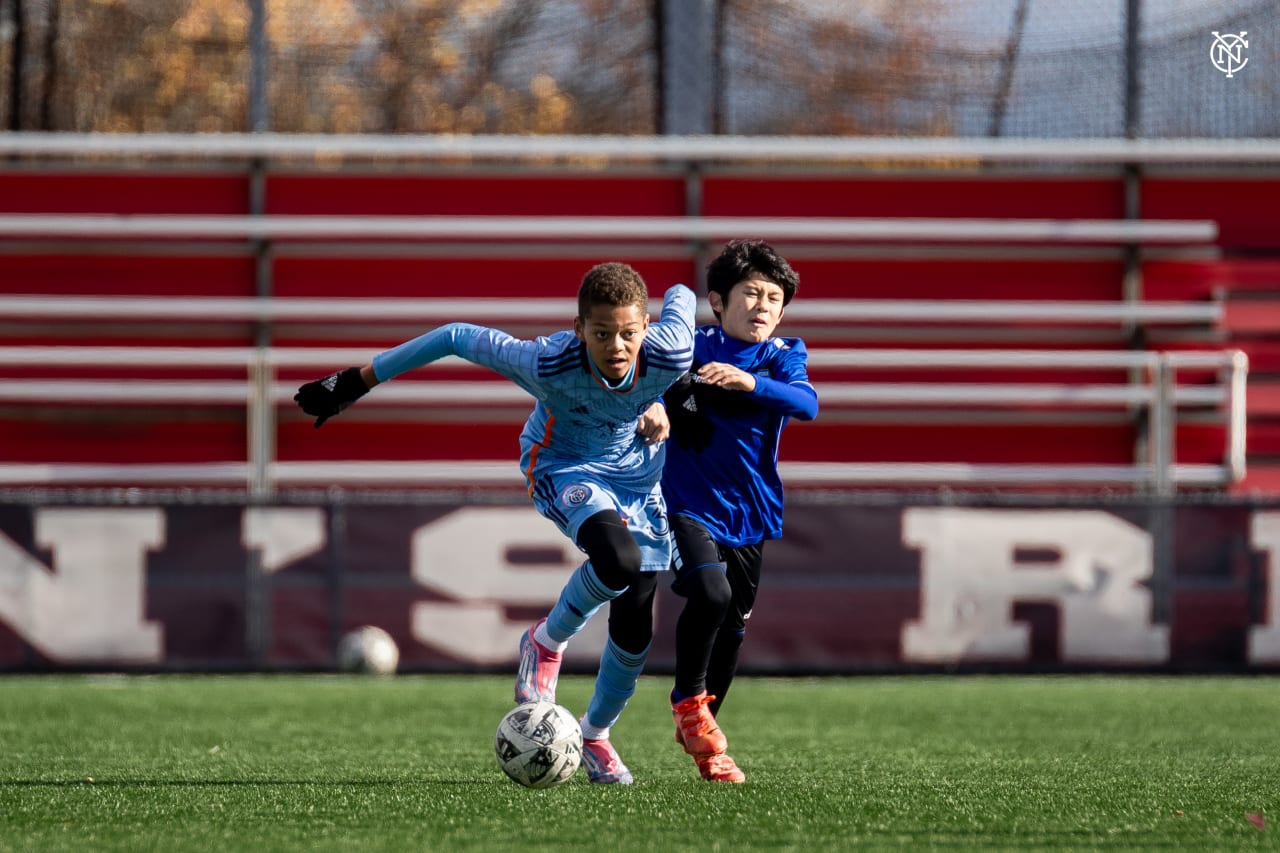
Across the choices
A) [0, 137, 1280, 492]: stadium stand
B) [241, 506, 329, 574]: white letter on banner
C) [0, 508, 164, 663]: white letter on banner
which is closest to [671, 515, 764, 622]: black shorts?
[241, 506, 329, 574]: white letter on banner

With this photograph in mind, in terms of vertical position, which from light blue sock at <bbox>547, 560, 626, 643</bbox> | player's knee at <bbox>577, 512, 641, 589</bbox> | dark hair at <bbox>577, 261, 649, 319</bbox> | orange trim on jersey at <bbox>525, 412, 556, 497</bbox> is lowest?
light blue sock at <bbox>547, 560, 626, 643</bbox>

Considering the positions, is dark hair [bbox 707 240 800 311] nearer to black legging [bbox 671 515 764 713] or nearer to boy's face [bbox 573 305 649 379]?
boy's face [bbox 573 305 649 379]

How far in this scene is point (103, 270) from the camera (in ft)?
41.9

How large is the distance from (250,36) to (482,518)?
403 cm

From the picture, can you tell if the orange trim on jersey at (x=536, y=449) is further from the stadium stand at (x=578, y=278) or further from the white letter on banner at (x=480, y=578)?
the stadium stand at (x=578, y=278)

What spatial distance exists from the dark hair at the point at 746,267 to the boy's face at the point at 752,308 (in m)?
0.02

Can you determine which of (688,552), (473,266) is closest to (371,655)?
(473,266)

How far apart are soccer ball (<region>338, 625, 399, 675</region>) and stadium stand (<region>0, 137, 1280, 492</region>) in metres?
2.27

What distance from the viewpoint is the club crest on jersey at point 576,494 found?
17.1ft

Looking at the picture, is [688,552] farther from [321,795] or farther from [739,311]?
[321,795]

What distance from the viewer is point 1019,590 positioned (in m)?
10.2

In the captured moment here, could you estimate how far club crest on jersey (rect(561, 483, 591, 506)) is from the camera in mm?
5227

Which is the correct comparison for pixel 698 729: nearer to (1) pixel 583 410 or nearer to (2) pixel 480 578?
(1) pixel 583 410

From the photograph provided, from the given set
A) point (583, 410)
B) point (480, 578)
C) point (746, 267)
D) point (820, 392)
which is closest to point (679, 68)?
point (820, 392)
